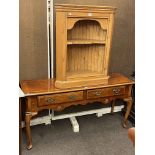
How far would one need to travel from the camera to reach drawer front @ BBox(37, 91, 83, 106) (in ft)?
6.68

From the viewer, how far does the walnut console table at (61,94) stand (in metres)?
2.02

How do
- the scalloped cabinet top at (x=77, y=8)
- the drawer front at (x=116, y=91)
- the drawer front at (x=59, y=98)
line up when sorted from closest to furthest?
the scalloped cabinet top at (x=77, y=8) → the drawer front at (x=59, y=98) → the drawer front at (x=116, y=91)

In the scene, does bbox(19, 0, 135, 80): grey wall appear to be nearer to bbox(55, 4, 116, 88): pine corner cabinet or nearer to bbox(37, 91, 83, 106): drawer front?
bbox(55, 4, 116, 88): pine corner cabinet

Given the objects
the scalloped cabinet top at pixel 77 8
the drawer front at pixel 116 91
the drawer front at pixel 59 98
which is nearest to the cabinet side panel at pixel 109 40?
the scalloped cabinet top at pixel 77 8

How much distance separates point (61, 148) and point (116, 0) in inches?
72.0

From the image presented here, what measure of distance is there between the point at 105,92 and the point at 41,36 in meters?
0.92

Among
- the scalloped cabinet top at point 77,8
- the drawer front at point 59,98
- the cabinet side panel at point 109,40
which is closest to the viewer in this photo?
the scalloped cabinet top at point 77,8

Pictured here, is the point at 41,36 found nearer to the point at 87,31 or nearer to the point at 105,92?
the point at 87,31

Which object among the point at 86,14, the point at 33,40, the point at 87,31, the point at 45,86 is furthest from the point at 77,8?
the point at 45,86

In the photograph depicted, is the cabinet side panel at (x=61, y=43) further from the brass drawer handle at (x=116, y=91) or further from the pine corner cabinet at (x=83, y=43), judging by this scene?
the brass drawer handle at (x=116, y=91)
